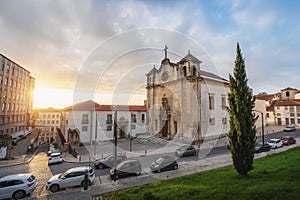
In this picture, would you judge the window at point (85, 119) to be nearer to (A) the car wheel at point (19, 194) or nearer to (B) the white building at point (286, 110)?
(A) the car wheel at point (19, 194)

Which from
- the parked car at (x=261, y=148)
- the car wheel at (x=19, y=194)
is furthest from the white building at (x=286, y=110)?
the car wheel at (x=19, y=194)

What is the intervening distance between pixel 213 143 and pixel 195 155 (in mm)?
7238

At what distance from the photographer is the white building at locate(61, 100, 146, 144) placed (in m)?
27.5

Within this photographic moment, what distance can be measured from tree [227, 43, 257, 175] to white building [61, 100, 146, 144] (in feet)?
62.9

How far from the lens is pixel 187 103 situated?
85.2ft

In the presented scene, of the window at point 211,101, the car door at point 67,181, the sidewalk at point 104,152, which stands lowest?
the sidewalk at point 104,152

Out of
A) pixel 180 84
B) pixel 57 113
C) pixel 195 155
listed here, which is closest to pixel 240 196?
pixel 195 155

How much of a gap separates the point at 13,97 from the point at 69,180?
36076 millimetres

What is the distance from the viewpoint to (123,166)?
12.9 m

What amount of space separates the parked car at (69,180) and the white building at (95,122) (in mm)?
14828

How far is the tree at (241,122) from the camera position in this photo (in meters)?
9.59

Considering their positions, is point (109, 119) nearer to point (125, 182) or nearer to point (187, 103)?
point (187, 103)

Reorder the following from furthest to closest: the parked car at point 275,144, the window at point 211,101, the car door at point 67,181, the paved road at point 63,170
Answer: the window at point 211,101 < the parked car at point 275,144 < the car door at point 67,181 < the paved road at point 63,170

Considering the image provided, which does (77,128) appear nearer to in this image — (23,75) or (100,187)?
(100,187)
